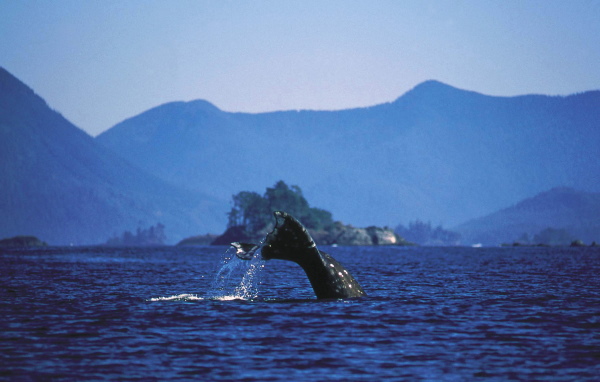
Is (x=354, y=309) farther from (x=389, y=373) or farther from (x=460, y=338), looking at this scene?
(x=389, y=373)

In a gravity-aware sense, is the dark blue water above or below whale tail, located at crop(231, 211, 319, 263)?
below

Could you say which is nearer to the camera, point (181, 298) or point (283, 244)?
point (283, 244)

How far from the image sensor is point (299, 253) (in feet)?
109

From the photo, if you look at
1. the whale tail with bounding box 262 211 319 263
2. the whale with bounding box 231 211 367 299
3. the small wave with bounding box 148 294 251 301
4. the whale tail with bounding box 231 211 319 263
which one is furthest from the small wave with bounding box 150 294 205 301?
the whale tail with bounding box 262 211 319 263

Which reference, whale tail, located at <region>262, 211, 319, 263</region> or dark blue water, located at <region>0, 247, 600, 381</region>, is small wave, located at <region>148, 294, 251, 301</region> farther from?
whale tail, located at <region>262, 211, 319, 263</region>

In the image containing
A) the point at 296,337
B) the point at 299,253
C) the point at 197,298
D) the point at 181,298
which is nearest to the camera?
the point at 296,337

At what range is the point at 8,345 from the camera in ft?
84.6

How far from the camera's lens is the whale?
104ft

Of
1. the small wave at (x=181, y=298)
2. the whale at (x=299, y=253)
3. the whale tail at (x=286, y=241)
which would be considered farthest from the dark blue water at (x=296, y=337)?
the whale tail at (x=286, y=241)

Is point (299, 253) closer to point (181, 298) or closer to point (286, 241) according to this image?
point (286, 241)

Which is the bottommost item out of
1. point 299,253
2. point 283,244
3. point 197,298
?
point 197,298

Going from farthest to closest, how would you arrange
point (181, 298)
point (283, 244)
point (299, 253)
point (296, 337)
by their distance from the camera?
point (181, 298) → point (299, 253) → point (283, 244) → point (296, 337)

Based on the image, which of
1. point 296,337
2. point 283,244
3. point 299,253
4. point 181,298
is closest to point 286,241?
point 283,244

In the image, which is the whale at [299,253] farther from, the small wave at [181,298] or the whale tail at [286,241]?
the small wave at [181,298]
